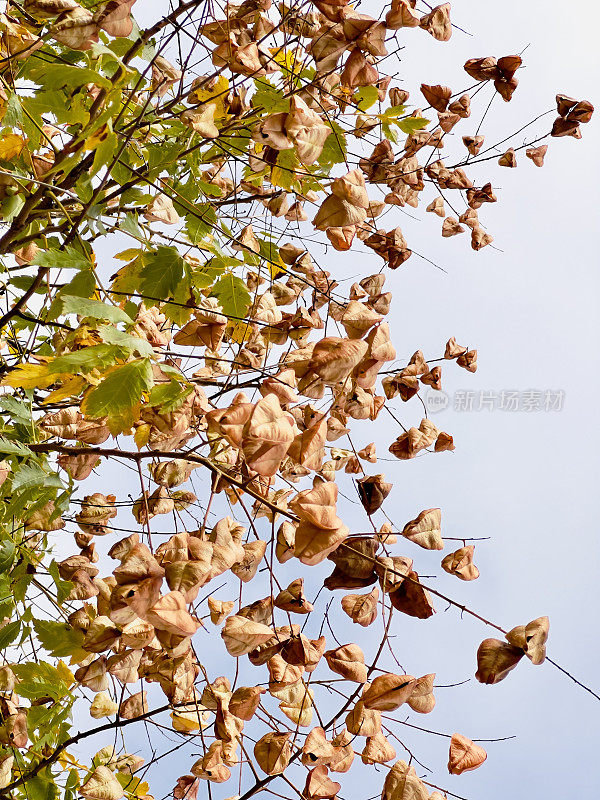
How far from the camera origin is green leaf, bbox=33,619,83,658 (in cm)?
125

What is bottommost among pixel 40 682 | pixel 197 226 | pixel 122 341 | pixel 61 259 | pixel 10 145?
pixel 40 682

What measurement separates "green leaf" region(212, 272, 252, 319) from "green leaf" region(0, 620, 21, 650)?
2.65ft

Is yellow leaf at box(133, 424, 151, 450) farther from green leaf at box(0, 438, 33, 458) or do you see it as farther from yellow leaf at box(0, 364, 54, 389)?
yellow leaf at box(0, 364, 54, 389)

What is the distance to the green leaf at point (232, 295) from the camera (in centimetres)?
150

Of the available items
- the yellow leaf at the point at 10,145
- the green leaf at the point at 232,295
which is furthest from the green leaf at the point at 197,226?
the yellow leaf at the point at 10,145

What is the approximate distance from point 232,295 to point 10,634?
2.85 feet

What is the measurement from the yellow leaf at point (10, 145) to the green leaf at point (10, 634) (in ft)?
3.09

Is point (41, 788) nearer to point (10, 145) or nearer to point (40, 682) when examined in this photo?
point (40, 682)

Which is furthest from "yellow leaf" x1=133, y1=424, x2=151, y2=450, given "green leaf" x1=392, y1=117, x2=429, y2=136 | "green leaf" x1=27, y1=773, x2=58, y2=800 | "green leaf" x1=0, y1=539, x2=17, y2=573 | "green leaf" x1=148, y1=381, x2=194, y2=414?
"green leaf" x1=392, y1=117, x2=429, y2=136

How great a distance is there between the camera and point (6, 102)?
108cm

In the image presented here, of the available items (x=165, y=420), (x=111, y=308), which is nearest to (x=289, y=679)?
(x=165, y=420)

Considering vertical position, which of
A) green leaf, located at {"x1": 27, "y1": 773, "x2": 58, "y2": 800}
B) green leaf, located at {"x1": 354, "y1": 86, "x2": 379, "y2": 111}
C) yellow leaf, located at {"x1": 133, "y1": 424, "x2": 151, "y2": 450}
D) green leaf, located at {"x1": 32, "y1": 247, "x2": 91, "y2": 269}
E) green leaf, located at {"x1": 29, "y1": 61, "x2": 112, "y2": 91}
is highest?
green leaf, located at {"x1": 354, "y1": 86, "x2": 379, "y2": 111}

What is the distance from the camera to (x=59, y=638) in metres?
1.26

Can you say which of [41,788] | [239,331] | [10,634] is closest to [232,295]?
[239,331]
